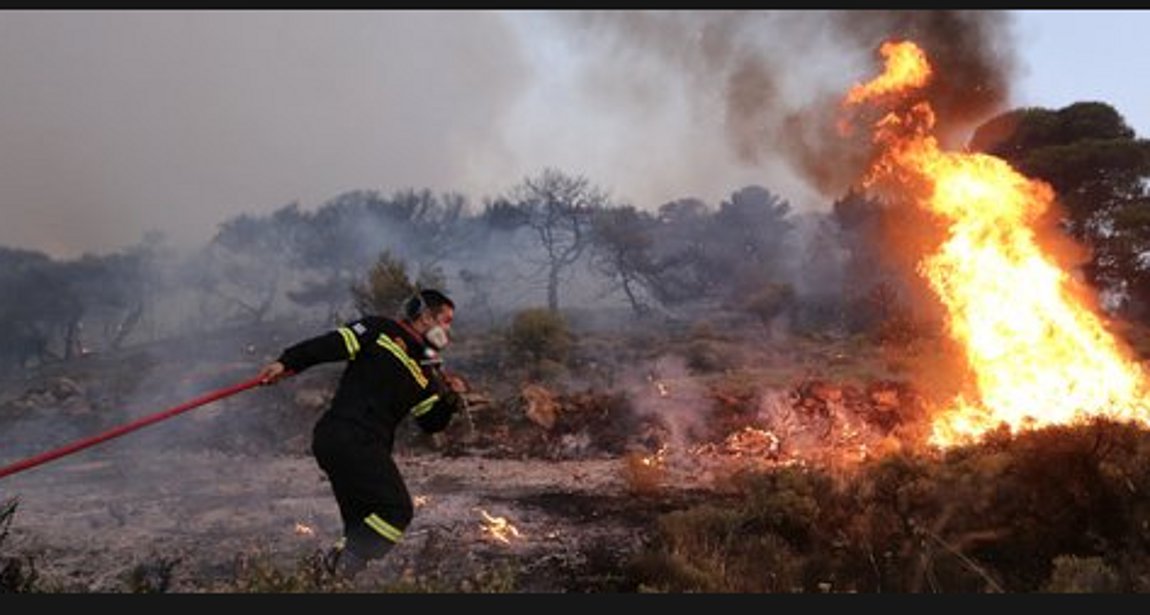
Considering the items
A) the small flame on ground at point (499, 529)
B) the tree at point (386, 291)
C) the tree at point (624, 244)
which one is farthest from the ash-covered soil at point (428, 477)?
the tree at point (624, 244)

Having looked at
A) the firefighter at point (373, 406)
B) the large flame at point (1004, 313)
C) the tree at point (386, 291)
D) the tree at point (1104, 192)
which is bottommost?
the firefighter at point (373, 406)

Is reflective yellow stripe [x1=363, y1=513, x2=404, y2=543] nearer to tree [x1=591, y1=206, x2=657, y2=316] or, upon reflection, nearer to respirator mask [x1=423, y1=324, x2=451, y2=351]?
respirator mask [x1=423, y1=324, x2=451, y2=351]

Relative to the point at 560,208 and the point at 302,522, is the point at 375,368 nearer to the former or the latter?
the point at 302,522

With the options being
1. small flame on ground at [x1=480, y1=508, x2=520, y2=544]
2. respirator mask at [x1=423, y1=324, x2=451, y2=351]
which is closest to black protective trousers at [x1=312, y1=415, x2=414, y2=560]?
respirator mask at [x1=423, y1=324, x2=451, y2=351]

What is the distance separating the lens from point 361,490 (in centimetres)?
550

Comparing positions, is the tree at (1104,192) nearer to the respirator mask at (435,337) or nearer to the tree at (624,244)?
the tree at (624,244)

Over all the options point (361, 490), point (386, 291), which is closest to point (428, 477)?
point (361, 490)

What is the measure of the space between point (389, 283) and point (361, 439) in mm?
20246

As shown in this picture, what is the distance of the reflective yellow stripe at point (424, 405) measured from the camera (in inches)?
233

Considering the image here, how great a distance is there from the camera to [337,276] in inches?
1599

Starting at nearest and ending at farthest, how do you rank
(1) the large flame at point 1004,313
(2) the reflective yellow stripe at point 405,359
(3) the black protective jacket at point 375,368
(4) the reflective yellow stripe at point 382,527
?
(4) the reflective yellow stripe at point 382,527
(3) the black protective jacket at point 375,368
(2) the reflective yellow stripe at point 405,359
(1) the large flame at point 1004,313

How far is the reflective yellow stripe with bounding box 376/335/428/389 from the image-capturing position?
5766 mm

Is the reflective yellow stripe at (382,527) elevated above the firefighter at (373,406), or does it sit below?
below

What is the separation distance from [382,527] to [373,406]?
75 centimetres
